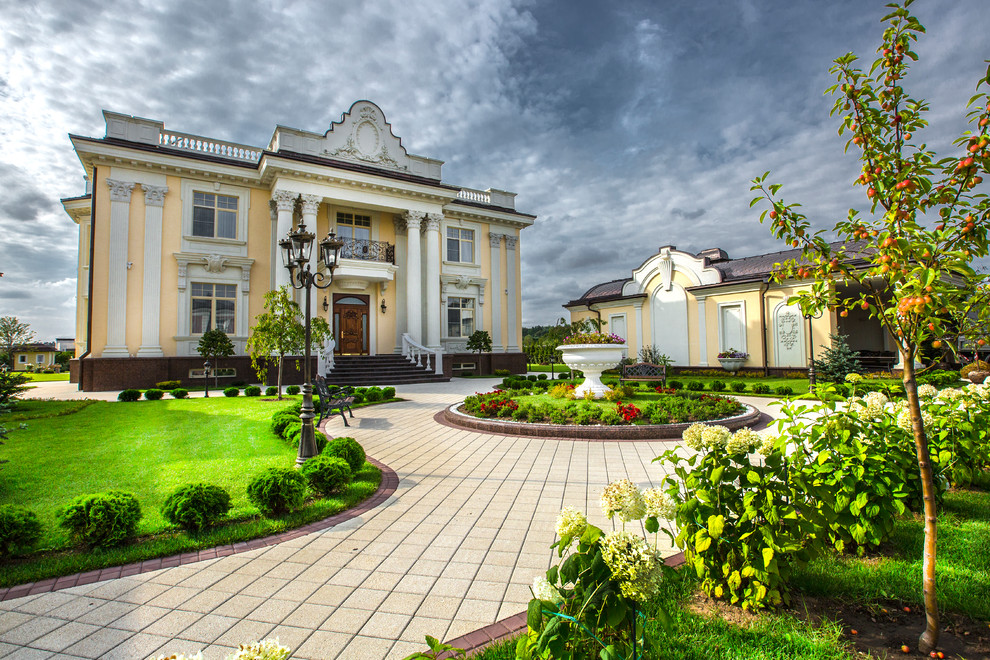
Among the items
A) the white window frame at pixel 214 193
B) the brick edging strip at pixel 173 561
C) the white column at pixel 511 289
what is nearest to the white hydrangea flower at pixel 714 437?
the brick edging strip at pixel 173 561

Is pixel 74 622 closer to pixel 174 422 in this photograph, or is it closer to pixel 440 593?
pixel 440 593

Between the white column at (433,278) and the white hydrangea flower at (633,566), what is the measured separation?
18469 mm

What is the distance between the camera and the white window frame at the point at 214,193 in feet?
55.6

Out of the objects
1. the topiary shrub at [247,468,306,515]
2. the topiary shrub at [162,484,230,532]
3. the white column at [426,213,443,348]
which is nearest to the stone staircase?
the white column at [426,213,443,348]

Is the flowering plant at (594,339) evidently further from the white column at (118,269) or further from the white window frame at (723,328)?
the white column at (118,269)

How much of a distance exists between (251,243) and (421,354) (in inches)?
326

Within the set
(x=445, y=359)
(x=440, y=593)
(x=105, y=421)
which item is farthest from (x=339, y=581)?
(x=445, y=359)

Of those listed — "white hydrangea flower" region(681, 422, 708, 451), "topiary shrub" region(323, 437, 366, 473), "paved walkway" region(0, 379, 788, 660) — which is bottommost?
"paved walkway" region(0, 379, 788, 660)

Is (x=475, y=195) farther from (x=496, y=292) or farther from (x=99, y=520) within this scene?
(x=99, y=520)

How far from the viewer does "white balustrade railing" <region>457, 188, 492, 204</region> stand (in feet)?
76.6

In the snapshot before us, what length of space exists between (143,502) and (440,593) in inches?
139

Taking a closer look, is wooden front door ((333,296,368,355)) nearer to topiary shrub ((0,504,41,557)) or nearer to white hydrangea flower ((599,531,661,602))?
topiary shrub ((0,504,41,557))

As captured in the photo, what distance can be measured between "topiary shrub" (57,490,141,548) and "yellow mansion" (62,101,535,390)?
1447 centimetres

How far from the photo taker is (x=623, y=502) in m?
1.83
